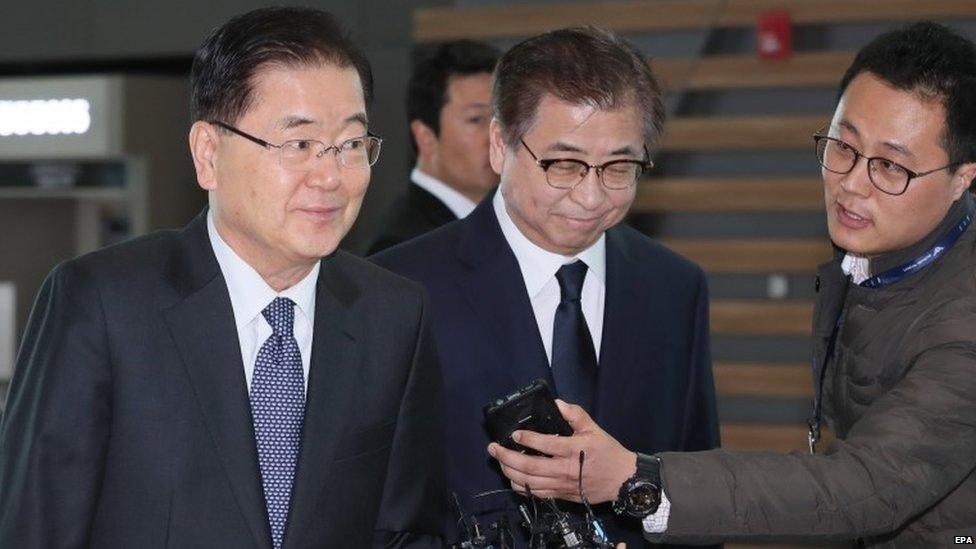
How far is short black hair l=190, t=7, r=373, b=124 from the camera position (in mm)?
2064

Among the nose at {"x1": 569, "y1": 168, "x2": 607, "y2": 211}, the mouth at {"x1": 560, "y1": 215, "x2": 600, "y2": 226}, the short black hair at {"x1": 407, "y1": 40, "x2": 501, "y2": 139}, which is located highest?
the short black hair at {"x1": 407, "y1": 40, "x2": 501, "y2": 139}

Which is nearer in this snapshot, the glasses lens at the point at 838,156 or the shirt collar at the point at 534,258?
the glasses lens at the point at 838,156

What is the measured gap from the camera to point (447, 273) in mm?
2633

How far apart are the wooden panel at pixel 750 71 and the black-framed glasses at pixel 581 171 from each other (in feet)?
13.6

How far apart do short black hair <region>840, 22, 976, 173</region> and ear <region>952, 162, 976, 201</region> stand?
15mm

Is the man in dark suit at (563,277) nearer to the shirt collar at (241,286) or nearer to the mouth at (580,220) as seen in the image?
the mouth at (580,220)

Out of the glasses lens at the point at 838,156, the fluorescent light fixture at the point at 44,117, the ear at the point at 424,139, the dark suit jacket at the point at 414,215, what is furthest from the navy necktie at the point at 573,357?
the fluorescent light fixture at the point at 44,117

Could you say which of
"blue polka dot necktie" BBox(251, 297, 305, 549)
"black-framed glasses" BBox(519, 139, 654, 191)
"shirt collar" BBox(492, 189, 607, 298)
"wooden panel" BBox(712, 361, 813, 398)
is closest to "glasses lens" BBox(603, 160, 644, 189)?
"black-framed glasses" BBox(519, 139, 654, 191)

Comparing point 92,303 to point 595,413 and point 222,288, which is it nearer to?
point 222,288

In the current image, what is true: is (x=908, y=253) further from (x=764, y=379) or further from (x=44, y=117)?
(x=44, y=117)

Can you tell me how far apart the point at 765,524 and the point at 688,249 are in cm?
457

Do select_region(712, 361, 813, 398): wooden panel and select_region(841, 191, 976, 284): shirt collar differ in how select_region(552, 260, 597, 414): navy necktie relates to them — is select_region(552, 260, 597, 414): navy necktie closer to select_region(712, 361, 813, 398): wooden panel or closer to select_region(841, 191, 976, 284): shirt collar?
select_region(841, 191, 976, 284): shirt collar

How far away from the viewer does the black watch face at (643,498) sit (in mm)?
2234

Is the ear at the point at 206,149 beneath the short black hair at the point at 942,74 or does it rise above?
beneath
